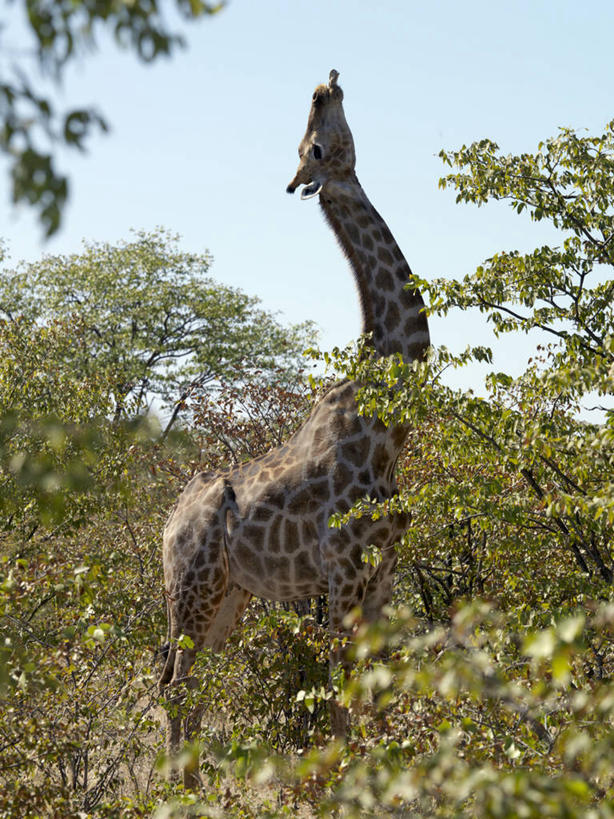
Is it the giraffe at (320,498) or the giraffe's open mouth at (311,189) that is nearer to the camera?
the giraffe at (320,498)

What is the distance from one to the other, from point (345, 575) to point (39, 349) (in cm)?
595

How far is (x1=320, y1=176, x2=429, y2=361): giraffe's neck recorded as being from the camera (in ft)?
25.0

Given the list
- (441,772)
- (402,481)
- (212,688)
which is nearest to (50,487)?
(441,772)

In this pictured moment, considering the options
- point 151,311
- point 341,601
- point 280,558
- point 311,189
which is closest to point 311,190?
point 311,189

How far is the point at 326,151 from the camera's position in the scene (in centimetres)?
793

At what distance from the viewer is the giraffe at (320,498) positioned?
7340 mm

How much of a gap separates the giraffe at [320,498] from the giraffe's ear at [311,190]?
10 mm

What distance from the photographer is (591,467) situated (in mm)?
5500

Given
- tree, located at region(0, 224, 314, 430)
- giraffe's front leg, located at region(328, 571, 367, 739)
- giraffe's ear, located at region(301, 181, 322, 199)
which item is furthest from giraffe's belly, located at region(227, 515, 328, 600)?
tree, located at region(0, 224, 314, 430)

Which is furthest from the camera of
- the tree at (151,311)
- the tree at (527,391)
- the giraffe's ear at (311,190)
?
the tree at (151,311)

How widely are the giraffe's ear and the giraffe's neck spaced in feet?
0.26

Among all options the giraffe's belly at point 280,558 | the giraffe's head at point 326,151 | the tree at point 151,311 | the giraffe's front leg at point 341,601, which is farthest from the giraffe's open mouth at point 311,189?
the tree at point 151,311

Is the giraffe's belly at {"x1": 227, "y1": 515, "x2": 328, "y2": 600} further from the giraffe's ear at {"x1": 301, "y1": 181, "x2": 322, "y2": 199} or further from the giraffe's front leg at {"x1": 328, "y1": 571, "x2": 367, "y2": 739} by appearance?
the giraffe's ear at {"x1": 301, "y1": 181, "x2": 322, "y2": 199}

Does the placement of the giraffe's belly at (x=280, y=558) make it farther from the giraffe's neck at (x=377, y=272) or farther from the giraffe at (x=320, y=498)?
the giraffe's neck at (x=377, y=272)
